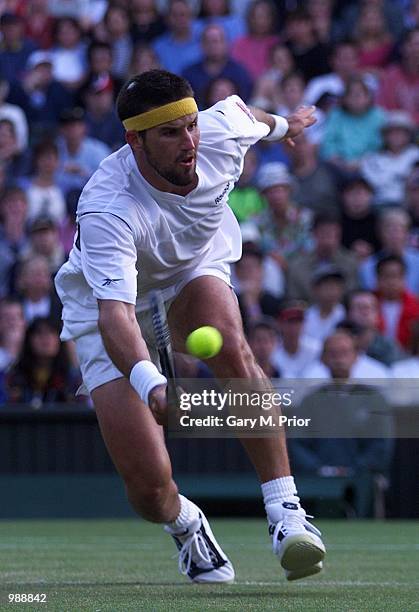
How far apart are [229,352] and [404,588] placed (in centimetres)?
126

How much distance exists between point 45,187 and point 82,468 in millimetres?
3684

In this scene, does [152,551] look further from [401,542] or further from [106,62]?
[106,62]

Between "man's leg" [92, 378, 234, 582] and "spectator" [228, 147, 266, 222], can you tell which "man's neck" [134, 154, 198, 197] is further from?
"spectator" [228, 147, 266, 222]

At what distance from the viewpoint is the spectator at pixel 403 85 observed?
14633 mm

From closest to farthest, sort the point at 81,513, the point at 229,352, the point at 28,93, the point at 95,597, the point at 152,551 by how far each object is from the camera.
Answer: the point at 95,597 < the point at 229,352 < the point at 152,551 < the point at 81,513 < the point at 28,93

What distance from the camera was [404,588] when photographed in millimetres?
6004

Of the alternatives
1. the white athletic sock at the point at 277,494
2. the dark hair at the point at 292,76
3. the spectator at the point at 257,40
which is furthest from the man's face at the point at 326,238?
the white athletic sock at the point at 277,494

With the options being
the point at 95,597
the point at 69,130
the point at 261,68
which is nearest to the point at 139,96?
the point at 95,597

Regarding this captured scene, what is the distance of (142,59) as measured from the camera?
49.2 ft

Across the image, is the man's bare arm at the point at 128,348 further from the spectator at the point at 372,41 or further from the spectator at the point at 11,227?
the spectator at the point at 372,41

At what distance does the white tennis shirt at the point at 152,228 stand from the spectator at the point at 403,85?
8.36 meters

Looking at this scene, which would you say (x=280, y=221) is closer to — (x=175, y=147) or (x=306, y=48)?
(x=306, y=48)

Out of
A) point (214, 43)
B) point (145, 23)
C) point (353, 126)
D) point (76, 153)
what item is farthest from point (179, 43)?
point (353, 126)

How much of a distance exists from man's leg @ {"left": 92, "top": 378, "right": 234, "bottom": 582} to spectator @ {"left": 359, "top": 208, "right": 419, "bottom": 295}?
6.74 metres
